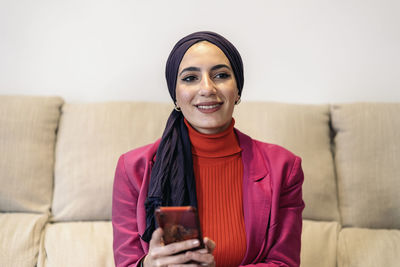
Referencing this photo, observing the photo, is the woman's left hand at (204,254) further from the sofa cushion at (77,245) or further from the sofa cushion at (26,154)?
the sofa cushion at (26,154)

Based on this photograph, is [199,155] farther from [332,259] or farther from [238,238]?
[332,259]

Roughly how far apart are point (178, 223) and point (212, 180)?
39 cm

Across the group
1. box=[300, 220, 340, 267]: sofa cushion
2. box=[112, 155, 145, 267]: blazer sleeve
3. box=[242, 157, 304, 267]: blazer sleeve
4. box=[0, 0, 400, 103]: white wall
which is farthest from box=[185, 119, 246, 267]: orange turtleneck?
box=[0, 0, 400, 103]: white wall

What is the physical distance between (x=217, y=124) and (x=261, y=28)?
0.90 metres

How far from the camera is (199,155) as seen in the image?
56.8 inches

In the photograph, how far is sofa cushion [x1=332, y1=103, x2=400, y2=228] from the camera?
182cm

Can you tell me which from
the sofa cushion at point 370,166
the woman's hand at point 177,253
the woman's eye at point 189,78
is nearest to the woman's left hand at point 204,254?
the woman's hand at point 177,253

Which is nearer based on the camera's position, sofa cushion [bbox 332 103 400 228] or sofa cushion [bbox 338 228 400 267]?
sofa cushion [bbox 338 228 400 267]

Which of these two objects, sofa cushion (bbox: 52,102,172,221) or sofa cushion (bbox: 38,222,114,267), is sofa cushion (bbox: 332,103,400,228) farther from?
sofa cushion (bbox: 38,222,114,267)

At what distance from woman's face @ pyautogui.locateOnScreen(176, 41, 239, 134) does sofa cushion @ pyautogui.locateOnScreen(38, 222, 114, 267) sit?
26.9 inches

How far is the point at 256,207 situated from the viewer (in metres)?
1.38

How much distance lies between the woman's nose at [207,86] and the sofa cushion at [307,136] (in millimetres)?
614

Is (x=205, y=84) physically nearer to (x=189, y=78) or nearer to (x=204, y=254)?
(x=189, y=78)

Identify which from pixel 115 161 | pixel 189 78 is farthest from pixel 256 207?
pixel 115 161
